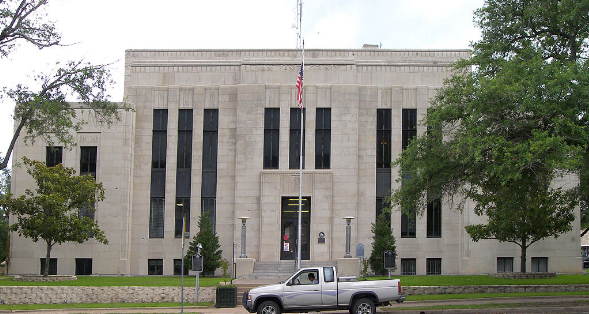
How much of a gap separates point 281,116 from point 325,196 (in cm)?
622

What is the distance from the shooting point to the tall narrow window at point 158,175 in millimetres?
44688

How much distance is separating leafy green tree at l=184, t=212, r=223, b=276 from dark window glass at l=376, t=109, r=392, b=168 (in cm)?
1210

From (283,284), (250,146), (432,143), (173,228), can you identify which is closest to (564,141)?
(432,143)

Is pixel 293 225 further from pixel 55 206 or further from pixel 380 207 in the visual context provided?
pixel 55 206

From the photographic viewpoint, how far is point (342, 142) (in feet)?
143

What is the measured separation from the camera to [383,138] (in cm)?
4447

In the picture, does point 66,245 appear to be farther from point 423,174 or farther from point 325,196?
point 423,174

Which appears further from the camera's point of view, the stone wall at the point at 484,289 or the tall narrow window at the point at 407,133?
the tall narrow window at the point at 407,133

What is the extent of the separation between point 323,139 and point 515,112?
20.1 meters

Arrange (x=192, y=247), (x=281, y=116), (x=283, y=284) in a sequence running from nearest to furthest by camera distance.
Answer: (x=283, y=284)
(x=192, y=247)
(x=281, y=116)

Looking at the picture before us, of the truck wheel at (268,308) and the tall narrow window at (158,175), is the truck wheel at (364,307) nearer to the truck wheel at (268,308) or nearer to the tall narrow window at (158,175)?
the truck wheel at (268,308)

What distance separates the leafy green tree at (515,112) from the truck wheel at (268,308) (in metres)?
8.91

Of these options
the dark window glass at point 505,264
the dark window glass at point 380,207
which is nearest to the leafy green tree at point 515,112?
the dark window glass at point 380,207

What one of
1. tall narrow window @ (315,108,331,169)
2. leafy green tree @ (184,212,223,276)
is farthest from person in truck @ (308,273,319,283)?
tall narrow window @ (315,108,331,169)
